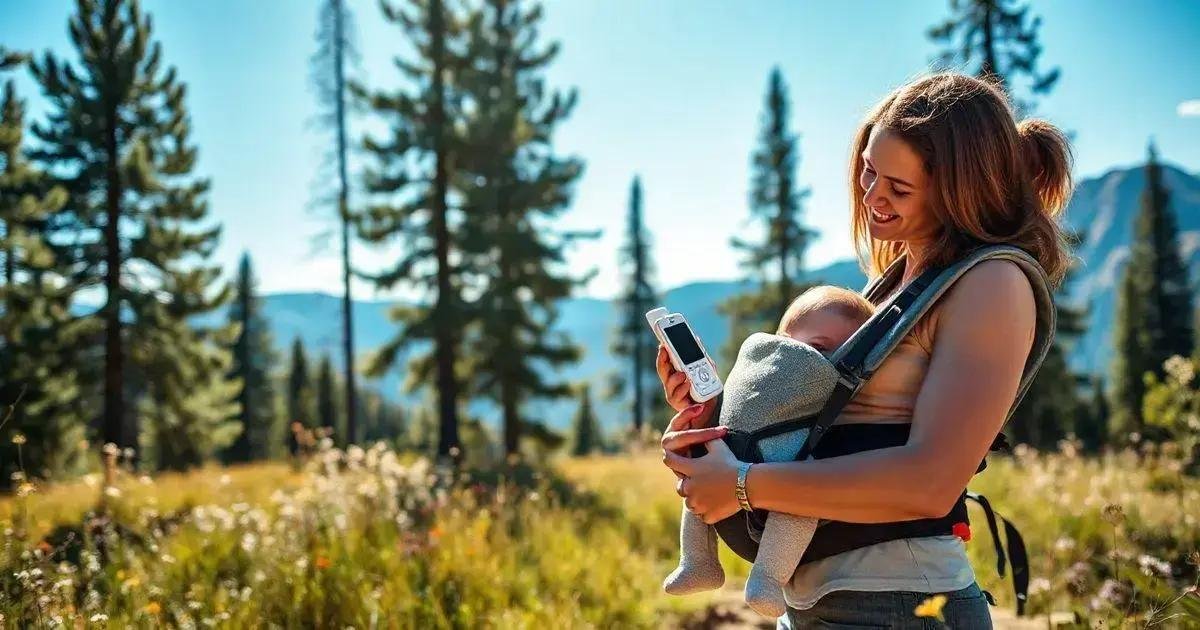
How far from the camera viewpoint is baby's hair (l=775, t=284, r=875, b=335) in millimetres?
1671

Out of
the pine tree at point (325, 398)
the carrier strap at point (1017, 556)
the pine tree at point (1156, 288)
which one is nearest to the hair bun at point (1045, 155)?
the carrier strap at point (1017, 556)

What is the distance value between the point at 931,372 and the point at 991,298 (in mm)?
173

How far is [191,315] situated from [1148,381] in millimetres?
18785

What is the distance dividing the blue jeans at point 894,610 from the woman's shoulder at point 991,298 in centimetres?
55

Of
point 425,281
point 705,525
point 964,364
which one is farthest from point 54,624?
point 425,281

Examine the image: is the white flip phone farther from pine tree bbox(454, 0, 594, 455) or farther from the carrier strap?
pine tree bbox(454, 0, 594, 455)

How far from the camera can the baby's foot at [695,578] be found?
169 cm

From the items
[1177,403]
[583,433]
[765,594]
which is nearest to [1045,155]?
[765,594]

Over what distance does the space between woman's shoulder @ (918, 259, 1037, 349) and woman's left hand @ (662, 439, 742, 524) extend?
498 millimetres

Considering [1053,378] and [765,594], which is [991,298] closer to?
[765,594]

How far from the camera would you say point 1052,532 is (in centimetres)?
683

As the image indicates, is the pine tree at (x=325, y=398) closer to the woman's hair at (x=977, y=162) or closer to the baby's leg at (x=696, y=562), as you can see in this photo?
the baby's leg at (x=696, y=562)

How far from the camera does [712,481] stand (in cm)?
149

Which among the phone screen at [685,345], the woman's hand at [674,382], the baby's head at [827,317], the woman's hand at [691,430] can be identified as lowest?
the woman's hand at [691,430]
